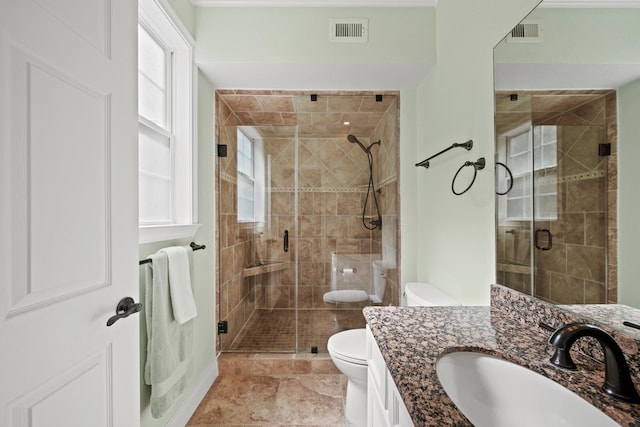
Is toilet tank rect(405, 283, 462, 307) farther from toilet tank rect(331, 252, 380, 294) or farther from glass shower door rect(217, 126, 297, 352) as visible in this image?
glass shower door rect(217, 126, 297, 352)

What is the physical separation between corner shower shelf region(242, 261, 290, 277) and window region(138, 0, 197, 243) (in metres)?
0.87

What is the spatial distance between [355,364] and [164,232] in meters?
1.21

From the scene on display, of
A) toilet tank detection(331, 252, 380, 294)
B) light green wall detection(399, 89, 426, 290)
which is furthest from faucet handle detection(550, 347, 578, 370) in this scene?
toilet tank detection(331, 252, 380, 294)

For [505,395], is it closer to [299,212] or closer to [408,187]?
[408,187]

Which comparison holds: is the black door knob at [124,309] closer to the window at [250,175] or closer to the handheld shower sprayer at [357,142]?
the window at [250,175]

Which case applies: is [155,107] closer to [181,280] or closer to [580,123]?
Result: [181,280]

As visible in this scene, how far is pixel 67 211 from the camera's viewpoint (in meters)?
0.79

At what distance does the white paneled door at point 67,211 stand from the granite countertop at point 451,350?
2.72 ft

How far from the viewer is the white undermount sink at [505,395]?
0.66 meters

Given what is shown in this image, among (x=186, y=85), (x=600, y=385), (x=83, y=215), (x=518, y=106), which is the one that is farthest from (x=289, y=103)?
(x=600, y=385)

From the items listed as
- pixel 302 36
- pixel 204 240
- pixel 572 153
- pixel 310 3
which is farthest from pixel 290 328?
pixel 310 3

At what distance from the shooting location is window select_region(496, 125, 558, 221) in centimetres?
93

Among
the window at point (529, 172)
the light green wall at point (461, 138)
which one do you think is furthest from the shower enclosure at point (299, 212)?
the window at point (529, 172)

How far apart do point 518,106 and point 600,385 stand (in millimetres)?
885
